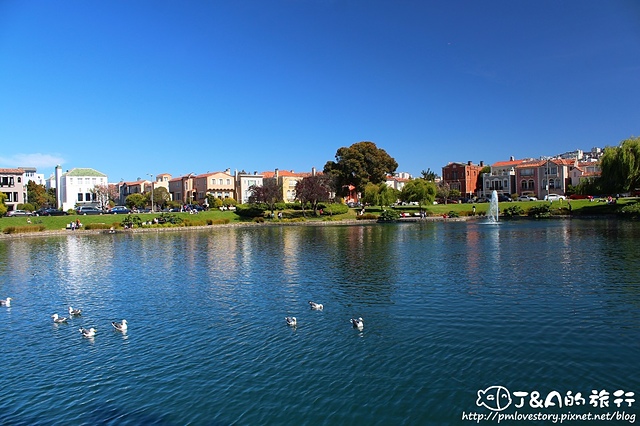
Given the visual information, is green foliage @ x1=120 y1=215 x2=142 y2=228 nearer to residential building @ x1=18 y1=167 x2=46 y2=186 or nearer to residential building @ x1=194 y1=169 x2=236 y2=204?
residential building @ x1=194 y1=169 x2=236 y2=204

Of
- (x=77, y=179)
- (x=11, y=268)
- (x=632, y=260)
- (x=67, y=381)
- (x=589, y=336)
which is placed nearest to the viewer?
(x=67, y=381)

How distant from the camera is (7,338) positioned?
57.2 ft

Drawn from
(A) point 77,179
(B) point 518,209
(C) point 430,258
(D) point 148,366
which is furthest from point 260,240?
(A) point 77,179

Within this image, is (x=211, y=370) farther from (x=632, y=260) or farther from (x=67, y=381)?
(x=632, y=260)

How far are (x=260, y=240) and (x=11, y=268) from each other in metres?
24.3

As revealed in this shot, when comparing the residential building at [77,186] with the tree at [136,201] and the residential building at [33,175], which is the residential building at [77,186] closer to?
the tree at [136,201]

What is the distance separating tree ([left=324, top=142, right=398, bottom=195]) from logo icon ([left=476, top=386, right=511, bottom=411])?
279ft

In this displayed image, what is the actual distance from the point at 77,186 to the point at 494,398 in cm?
13300

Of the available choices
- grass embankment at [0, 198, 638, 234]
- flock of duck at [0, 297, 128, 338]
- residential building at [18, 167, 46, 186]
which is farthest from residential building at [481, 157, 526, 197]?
residential building at [18, 167, 46, 186]

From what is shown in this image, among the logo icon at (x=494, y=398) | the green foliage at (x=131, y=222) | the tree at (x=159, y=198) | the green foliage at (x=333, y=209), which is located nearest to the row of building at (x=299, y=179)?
the tree at (x=159, y=198)

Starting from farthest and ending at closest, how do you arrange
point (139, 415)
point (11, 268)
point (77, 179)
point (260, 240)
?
point (77, 179), point (260, 240), point (11, 268), point (139, 415)

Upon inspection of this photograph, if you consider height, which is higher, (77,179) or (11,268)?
(77,179)

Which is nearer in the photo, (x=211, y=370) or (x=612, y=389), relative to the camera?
(x=612, y=389)

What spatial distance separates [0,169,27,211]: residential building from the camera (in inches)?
3836
